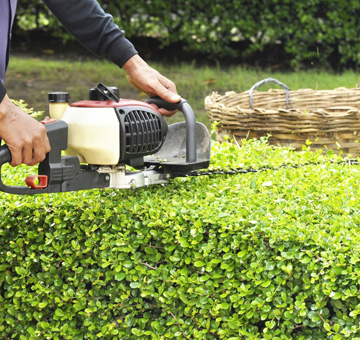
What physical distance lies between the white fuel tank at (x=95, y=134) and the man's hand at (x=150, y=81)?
12.9 inches

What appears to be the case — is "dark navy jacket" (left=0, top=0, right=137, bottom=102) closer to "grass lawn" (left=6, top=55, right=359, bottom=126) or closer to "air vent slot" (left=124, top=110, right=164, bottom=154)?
"air vent slot" (left=124, top=110, right=164, bottom=154)

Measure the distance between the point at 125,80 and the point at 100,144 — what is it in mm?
5423

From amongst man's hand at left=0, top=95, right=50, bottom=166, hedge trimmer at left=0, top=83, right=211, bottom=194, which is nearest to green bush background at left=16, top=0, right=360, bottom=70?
hedge trimmer at left=0, top=83, right=211, bottom=194

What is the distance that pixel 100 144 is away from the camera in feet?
7.33

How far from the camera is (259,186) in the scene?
2580mm

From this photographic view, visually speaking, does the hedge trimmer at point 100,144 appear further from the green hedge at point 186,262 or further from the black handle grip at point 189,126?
the green hedge at point 186,262

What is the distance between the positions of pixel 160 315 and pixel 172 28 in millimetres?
6879

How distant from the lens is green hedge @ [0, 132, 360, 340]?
6.74 feet

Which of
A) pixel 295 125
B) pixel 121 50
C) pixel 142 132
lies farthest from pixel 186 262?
pixel 295 125

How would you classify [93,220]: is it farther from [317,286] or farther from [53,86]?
[53,86]

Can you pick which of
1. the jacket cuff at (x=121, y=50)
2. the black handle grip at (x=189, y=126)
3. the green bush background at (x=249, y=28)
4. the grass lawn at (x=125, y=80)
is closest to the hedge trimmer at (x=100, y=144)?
the black handle grip at (x=189, y=126)

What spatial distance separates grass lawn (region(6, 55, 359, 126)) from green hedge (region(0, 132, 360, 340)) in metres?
3.90

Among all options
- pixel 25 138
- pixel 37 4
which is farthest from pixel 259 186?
pixel 37 4

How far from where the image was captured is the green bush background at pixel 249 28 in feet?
26.2
